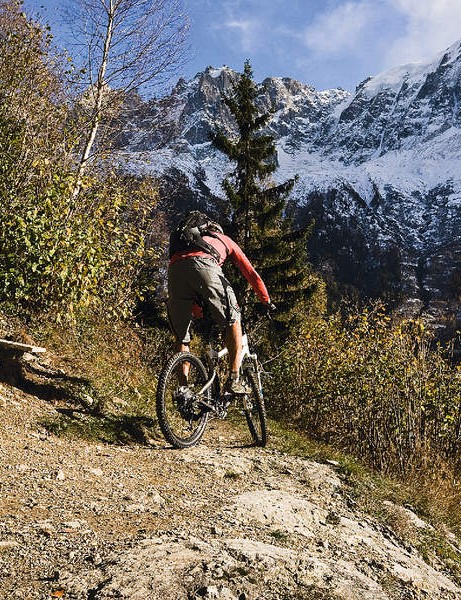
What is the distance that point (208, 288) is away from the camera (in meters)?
4.47

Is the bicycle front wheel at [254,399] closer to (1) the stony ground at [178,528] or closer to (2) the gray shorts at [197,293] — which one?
(1) the stony ground at [178,528]

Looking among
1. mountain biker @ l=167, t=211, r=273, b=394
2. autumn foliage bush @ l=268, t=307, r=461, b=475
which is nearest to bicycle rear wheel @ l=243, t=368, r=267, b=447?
mountain biker @ l=167, t=211, r=273, b=394

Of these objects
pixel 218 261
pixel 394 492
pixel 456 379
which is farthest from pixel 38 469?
pixel 456 379

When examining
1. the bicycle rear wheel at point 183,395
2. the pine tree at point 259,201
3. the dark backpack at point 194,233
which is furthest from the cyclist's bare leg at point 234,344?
the pine tree at point 259,201

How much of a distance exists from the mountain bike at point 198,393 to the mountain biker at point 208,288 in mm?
185

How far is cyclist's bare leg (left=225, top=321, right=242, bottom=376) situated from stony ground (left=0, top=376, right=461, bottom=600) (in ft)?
3.02

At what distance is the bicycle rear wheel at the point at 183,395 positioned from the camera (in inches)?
170

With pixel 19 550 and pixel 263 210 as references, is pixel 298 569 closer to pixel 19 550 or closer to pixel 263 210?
pixel 19 550

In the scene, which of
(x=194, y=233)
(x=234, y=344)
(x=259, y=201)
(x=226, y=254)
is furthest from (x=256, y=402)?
(x=259, y=201)

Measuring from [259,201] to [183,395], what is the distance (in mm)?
18648

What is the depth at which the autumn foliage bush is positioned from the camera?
21.1 ft

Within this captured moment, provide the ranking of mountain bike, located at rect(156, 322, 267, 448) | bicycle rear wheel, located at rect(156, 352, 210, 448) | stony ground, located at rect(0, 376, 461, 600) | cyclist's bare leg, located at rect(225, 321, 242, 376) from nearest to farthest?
stony ground, located at rect(0, 376, 461, 600) < bicycle rear wheel, located at rect(156, 352, 210, 448) < mountain bike, located at rect(156, 322, 267, 448) < cyclist's bare leg, located at rect(225, 321, 242, 376)

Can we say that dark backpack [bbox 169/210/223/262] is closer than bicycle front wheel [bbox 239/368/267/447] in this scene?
Yes

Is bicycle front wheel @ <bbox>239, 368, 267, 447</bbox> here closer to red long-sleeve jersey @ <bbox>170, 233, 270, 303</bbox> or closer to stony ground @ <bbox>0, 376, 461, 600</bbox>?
stony ground @ <bbox>0, 376, 461, 600</bbox>
